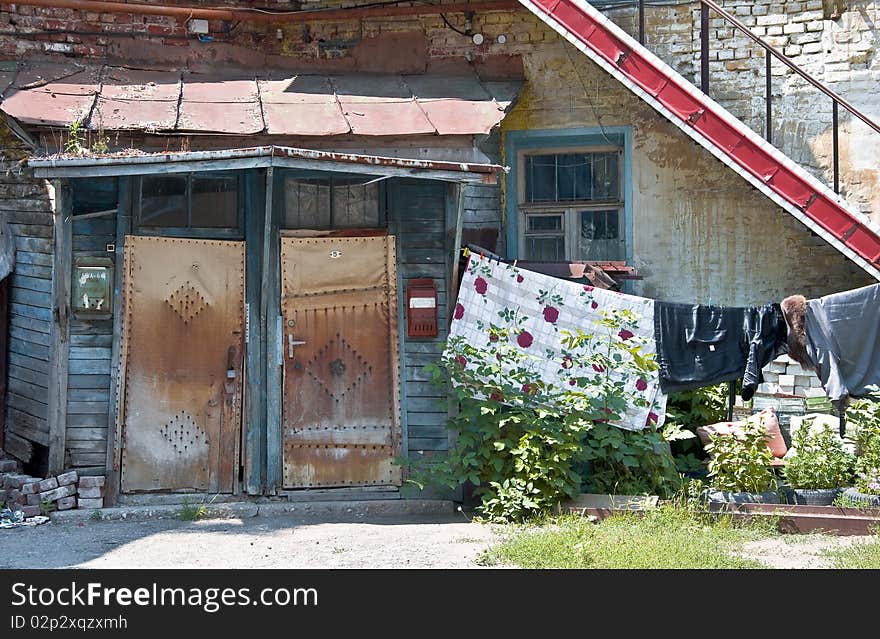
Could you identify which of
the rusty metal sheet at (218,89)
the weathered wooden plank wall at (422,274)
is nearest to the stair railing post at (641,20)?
the weathered wooden plank wall at (422,274)

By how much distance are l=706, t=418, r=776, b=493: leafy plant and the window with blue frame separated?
2.96 m

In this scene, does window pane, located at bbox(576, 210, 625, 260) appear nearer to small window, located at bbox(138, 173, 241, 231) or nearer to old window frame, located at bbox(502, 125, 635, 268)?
old window frame, located at bbox(502, 125, 635, 268)

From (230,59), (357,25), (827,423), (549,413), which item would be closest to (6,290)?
(230,59)

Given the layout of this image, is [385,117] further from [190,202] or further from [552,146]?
[552,146]

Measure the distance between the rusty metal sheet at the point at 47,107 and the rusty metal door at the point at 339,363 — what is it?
226 cm

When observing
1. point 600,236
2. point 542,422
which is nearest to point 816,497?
point 542,422

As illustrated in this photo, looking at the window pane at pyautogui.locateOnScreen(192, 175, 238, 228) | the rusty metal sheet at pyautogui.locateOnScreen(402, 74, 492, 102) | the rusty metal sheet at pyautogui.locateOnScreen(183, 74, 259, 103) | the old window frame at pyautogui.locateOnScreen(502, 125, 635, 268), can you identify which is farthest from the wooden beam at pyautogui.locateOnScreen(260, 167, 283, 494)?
the old window frame at pyautogui.locateOnScreen(502, 125, 635, 268)

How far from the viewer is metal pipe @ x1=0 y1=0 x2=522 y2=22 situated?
10.2 meters

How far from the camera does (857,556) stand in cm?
689

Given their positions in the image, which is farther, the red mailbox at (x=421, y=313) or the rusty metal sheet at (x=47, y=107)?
the red mailbox at (x=421, y=313)

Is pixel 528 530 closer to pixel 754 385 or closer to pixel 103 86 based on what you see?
pixel 754 385

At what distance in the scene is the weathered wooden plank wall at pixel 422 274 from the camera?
9.18 m

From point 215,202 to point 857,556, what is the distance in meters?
6.06

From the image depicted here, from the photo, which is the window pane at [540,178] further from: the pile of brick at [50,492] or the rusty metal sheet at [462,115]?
the pile of brick at [50,492]
